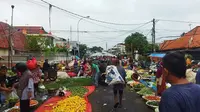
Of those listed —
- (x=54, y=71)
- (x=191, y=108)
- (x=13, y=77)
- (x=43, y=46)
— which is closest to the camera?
(x=191, y=108)

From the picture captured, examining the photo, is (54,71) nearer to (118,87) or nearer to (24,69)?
(118,87)

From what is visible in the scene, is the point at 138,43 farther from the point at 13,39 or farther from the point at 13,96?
the point at 13,96

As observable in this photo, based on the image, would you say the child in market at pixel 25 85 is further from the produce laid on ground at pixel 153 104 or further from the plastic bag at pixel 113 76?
the produce laid on ground at pixel 153 104

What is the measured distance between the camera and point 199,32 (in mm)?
30797

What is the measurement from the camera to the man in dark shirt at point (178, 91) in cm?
238

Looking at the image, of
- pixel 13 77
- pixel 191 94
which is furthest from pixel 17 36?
pixel 191 94

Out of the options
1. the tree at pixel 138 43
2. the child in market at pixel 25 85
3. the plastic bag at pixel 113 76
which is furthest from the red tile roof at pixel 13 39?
the tree at pixel 138 43

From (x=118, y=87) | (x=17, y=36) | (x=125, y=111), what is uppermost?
(x=17, y=36)

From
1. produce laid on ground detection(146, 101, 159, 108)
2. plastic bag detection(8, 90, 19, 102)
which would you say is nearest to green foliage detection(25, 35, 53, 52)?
plastic bag detection(8, 90, 19, 102)

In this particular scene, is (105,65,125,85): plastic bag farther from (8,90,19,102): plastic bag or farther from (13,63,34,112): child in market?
(8,90,19,102): plastic bag

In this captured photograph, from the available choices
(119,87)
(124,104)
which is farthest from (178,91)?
(124,104)

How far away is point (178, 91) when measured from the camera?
2.43 meters

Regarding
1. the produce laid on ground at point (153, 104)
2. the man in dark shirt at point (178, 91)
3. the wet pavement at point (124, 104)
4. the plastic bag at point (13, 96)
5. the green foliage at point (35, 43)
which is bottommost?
the wet pavement at point (124, 104)

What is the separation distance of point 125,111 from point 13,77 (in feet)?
29.7
